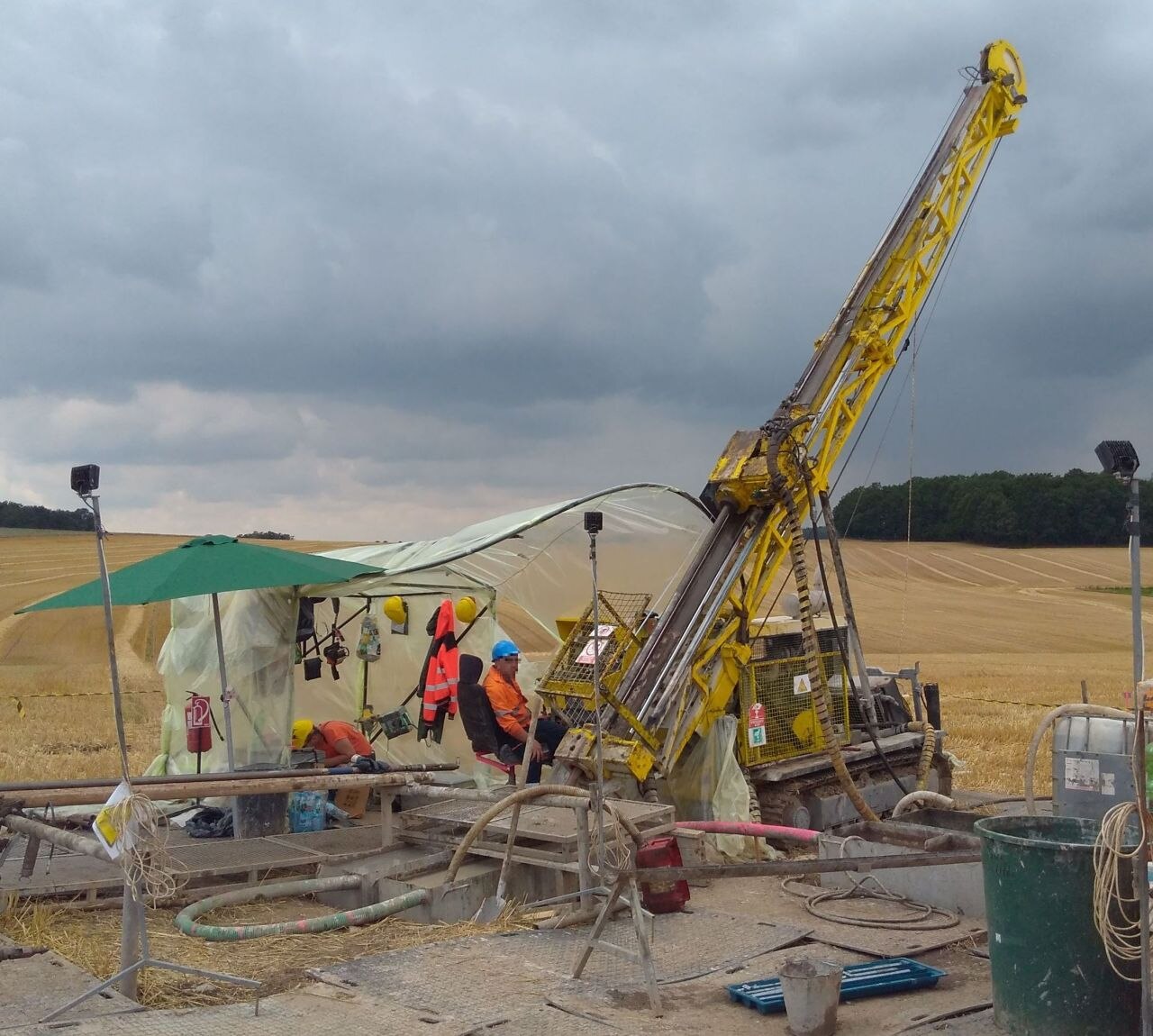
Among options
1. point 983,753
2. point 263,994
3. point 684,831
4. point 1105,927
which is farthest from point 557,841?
point 983,753

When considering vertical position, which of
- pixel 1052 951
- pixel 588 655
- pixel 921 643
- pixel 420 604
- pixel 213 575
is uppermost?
pixel 213 575

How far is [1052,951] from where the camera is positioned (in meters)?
4.96

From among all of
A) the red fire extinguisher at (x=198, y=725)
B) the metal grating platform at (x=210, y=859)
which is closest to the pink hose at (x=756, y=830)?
the metal grating platform at (x=210, y=859)

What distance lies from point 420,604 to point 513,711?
2.72 m

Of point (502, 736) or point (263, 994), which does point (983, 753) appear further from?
point (263, 994)

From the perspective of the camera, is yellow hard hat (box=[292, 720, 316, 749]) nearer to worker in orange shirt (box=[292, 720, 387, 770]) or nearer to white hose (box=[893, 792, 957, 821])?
worker in orange shirt (box=[292, 720, 387, 770])

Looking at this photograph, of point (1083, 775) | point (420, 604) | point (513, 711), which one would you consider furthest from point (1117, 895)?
point (420, 604)

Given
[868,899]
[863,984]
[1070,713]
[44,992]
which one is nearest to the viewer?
[44,992]

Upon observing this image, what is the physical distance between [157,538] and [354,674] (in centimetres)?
4732

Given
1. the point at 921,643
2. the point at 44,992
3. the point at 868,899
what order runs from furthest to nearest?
1. the point at 921,643
2. the point at 868,899
3. the point at 44,992

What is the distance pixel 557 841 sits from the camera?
25.6 feet

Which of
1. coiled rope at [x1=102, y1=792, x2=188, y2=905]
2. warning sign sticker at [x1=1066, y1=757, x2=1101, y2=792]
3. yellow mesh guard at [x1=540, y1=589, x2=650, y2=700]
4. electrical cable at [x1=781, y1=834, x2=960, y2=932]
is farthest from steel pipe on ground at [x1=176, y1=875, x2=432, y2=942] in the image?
warning sign sticker at [x1=1066, y1=757, x2=1101, y2=792]

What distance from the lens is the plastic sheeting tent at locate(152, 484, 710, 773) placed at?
11.7 meters

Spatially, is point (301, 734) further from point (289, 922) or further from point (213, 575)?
point (289, 922)
